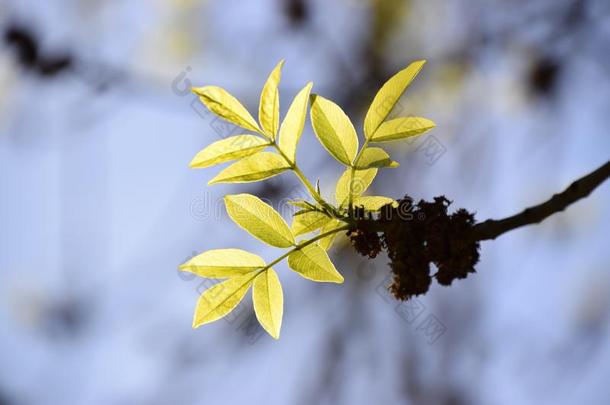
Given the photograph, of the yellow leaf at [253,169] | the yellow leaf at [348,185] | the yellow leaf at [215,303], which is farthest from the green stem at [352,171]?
the yellow leaf at [215,303]

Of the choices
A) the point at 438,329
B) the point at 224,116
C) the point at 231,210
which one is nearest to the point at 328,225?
the point at 231,210

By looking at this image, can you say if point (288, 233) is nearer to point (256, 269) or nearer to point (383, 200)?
point (256, 269)

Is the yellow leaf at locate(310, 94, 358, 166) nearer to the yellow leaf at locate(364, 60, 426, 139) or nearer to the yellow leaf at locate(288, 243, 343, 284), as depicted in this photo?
the yellow leaf at locate(364, 60, 426, 139)

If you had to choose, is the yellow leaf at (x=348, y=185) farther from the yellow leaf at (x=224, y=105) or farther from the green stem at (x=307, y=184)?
the yellow leaf at (x=224, y=105)

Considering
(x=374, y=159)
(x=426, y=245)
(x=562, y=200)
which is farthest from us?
(x=374, y=159)

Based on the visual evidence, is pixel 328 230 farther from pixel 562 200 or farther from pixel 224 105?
pixel 562 200

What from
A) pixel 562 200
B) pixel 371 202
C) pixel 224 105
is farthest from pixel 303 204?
pixel 562 200

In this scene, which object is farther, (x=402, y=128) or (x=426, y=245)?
(x=402, y=128)
